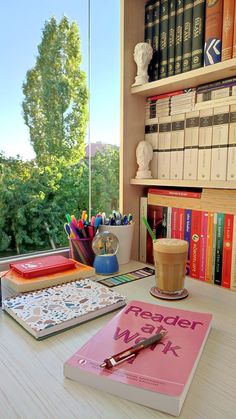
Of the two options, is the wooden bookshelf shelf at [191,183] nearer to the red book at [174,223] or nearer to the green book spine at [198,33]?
the red book at [174,223]

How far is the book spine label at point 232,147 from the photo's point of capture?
920 millimetres

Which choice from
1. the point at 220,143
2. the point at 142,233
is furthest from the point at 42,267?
the point at 220,143

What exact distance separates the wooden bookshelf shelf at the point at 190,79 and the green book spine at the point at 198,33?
51 mm

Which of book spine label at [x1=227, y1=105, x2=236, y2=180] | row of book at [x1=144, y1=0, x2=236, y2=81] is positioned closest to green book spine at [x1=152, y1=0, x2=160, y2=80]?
row of book at [x1=144, y1=0, x2=236, y2=81]

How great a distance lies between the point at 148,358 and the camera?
521mm

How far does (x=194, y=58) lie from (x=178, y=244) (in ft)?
1.98

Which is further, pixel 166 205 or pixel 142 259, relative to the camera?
pixel 142 259

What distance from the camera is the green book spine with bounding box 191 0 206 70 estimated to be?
38.2 inches

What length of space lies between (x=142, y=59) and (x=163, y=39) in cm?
10

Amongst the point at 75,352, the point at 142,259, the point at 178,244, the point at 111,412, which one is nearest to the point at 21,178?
the point at 142,259

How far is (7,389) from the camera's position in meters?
0.47

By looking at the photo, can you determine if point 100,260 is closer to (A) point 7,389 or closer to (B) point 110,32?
(A) point 7,389

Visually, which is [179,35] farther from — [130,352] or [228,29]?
[130,352]

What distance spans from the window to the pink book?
67cm
